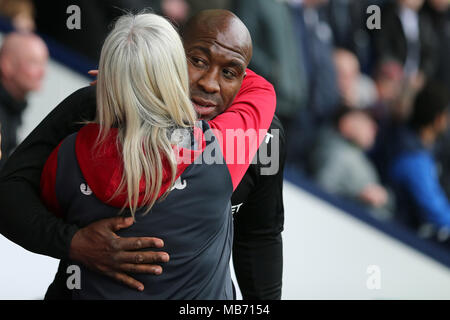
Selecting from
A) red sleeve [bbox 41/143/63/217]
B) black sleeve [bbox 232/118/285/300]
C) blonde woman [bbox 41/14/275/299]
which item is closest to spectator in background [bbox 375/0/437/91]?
black sleeve [bbox 232/118/285/300]

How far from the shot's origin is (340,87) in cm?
322

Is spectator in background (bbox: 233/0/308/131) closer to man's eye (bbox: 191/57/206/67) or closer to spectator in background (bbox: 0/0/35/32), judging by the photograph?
spectator in background (bbox: 0/0/35/32)

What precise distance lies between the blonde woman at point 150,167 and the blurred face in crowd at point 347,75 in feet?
7.06

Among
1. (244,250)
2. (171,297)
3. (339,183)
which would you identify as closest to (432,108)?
(339,183)

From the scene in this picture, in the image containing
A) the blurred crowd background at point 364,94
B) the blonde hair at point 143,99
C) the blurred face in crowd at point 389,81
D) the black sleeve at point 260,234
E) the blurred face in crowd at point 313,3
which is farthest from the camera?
the blurred face in crowd at point 389,81

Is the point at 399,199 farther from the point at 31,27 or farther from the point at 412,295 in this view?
the point at 31,27

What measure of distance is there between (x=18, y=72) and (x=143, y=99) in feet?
4.60

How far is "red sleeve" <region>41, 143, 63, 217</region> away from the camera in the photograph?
1114 mm

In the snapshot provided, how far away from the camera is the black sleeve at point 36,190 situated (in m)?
1.14

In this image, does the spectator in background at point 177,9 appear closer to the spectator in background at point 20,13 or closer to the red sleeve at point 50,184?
the spectator in background at point 20,13

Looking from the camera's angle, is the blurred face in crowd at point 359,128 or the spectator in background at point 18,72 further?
the blurred face in crowd at point 359,128

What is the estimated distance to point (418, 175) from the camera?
10.6 ft

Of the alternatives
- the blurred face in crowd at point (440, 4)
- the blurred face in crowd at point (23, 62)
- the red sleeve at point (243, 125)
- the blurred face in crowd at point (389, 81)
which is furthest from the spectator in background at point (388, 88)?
the red sleeve at point (243, 125)
